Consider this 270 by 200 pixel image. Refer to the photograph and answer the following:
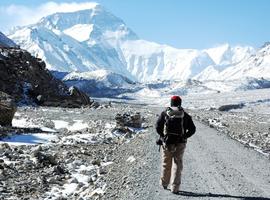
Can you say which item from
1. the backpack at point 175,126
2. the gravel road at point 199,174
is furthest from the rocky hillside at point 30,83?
the backpack at point 175,126

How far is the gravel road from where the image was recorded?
50.0ft

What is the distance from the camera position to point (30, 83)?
71.5 m

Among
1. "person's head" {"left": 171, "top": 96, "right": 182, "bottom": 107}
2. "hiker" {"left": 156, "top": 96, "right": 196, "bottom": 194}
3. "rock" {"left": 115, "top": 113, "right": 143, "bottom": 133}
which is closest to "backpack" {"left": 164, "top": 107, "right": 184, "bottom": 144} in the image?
"hiker" {"left": 156, "top": 96, "right": 196, "bottom": 194}

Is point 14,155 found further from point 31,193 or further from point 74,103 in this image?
point 74,103

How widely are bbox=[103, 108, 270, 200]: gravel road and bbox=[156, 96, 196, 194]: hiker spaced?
58 cm

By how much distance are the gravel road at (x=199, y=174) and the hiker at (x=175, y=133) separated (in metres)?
0.58

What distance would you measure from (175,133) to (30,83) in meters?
57.8

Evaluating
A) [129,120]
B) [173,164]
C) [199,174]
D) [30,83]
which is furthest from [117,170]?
[30,83]

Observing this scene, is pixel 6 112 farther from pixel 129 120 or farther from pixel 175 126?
pixel 175 126

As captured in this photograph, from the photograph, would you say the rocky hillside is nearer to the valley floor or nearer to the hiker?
the valley floor

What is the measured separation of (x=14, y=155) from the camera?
23.3 metres

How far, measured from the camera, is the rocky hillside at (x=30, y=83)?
A: 68.7 m

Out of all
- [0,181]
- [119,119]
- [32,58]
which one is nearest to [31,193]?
[0,181]

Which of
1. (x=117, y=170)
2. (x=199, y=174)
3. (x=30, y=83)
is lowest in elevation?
(x=30, y=83)
